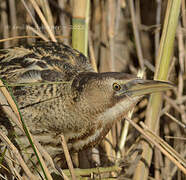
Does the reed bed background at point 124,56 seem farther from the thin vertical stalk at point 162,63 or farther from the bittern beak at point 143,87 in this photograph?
the bittern beak at point 143,87

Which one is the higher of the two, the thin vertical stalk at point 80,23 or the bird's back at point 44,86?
the thin vertical stalk at point 80,23

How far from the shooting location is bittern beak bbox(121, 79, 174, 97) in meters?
1.43

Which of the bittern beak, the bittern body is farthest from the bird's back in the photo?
the bittern beak

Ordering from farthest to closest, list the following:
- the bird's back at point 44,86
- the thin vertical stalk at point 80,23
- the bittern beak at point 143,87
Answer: the thin vertical stalk at point 80,23 → the bird's back at point 44,86 → the bittern beak at point 143,87

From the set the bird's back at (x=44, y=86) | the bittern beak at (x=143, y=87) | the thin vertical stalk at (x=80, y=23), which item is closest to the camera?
the bittern beak at (x=143, y=87)

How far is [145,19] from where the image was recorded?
120 inches

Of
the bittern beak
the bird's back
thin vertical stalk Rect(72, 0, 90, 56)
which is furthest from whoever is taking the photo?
thin vertical stalk Rect(72, 0, 90, 56)

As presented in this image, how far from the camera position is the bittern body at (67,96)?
147 cm

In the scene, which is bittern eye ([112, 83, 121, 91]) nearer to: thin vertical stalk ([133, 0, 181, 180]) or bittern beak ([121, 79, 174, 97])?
bittern beak ([121, 79, 174, 97])

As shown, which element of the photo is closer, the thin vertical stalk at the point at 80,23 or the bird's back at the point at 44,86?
the bird's back at the point at 44,86

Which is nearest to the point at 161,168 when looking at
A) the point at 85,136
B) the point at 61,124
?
the point at 85,136

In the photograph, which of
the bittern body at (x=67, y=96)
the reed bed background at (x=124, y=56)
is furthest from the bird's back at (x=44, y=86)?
the reed bed background at (x=124, y=56)

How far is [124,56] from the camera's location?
276cm

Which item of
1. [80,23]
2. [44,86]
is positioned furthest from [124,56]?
[44,86]
